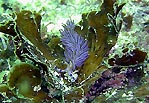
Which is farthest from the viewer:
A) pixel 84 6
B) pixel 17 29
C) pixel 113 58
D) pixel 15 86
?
pixel 84 6

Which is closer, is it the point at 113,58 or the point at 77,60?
the point at 77,60

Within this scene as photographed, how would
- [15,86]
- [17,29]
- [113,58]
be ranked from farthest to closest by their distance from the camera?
[113,58]
[17,29]
[15,86]

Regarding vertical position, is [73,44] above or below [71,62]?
above

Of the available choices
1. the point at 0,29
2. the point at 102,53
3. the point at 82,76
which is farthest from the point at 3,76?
the point at 102,53

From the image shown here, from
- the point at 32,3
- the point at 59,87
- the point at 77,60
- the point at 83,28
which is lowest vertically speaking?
the point at 59,87

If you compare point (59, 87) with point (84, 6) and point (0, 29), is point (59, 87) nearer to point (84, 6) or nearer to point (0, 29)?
point (0, 29)

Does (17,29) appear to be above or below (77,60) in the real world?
above

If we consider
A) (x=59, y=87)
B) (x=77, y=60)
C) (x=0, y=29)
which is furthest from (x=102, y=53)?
(x=0, y=29)
